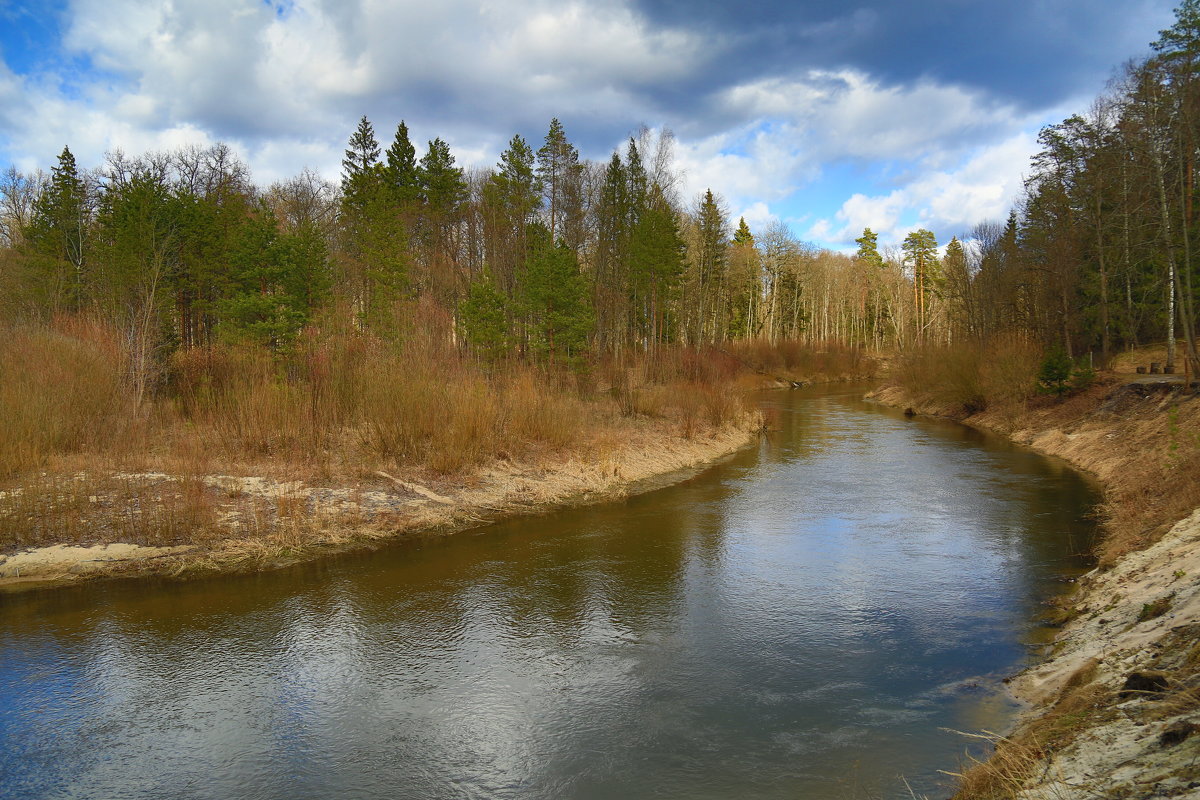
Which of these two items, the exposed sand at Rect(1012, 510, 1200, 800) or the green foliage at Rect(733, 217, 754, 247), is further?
the green foliage at Rect(733, 217, 754, 247)

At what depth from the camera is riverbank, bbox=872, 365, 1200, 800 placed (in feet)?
14.2

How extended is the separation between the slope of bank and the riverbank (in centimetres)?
1036

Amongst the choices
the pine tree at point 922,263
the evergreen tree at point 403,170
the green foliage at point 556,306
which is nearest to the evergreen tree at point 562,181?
the evergreen tree at point 403,170

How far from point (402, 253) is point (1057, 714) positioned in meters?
27.4

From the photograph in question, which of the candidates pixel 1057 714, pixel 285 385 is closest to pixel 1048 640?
pixel 1057 714

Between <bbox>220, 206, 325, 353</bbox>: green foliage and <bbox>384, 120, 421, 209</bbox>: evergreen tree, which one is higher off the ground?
<bbox>384, 120, 421, 209</bbox>: evergreen tree

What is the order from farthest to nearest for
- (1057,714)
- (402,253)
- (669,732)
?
(402,253) → (669,732) → (1057,714)

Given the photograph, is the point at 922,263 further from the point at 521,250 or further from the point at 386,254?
the point at 386,254

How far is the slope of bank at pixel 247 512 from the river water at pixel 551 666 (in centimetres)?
71

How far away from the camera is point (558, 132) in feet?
124

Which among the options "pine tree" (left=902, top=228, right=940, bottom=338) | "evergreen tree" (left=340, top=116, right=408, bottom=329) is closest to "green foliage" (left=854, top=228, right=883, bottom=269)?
"pine tree" (left=902, top=228, right=940, bottom=338)

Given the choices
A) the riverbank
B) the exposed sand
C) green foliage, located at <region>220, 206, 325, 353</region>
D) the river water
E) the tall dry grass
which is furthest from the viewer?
the tall dry grass

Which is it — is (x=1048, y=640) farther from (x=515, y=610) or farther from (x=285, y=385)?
(x=285, y=385)

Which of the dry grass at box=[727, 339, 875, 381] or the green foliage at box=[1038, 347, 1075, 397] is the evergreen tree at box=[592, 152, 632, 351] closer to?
the dry grass at box=[727, 339, 875, 381]
